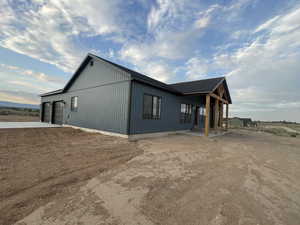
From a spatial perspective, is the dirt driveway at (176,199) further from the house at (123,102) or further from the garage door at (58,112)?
the garage door at (58,112)

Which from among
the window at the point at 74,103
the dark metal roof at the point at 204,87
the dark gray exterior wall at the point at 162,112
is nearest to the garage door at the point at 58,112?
the window at the point at 74,103

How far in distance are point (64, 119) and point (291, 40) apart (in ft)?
63.7

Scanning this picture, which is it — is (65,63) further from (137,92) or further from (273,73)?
(273,73)

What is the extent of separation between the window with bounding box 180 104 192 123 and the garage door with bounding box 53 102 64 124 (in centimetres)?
1178

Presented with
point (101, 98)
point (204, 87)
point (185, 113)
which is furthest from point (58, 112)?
point (204, 87)

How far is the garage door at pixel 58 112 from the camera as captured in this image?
12.7 m

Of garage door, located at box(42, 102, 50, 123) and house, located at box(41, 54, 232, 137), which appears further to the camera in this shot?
garage door, located at box(42, 102, 50, 123)

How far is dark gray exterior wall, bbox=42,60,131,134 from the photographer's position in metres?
7.27

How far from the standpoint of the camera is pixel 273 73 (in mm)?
14492

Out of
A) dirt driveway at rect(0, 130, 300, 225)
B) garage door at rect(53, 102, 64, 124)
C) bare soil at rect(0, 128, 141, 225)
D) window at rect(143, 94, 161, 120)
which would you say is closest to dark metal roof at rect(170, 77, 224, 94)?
window at rect(143, 94, 161, 120)

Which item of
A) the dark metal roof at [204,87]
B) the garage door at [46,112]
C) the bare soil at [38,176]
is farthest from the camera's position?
the garage door at [46,112]

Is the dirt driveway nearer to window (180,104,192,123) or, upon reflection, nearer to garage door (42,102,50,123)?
window (180,104,192,123)

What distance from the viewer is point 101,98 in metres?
8.67

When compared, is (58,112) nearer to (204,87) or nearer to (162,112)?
(162,112)
